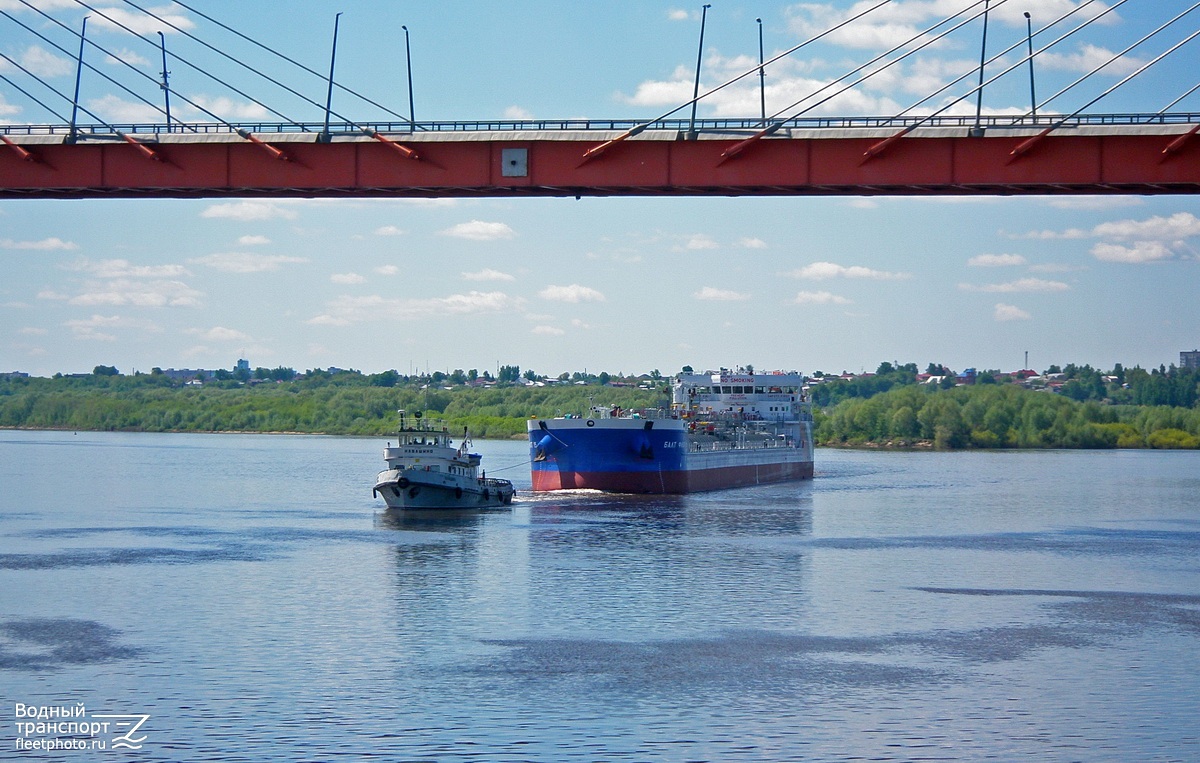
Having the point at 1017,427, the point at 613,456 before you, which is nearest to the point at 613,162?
the point at 613,456

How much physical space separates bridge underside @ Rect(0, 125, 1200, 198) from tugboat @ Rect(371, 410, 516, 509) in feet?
83.5

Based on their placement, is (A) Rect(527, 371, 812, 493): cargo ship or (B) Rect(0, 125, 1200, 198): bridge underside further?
(A) Rect(527, 371, 812, 493): cargo ship

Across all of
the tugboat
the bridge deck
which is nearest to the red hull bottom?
the tugboat

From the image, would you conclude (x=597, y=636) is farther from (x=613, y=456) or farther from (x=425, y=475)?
(x=613, y=456)

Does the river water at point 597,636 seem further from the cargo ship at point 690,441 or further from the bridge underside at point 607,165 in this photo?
the bridge underside at point 607,165

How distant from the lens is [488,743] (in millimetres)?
24609

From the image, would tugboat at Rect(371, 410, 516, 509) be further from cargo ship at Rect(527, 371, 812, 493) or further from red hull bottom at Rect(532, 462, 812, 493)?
red hull bottom at Rect(532, 462, 812, 493)

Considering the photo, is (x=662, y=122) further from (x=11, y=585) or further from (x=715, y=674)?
(x=11, y=585)

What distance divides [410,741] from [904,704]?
10.0 meters

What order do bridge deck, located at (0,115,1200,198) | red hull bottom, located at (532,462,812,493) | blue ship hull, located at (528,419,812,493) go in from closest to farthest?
1. bridge deck, located at (0,115,1200,198)
2. blue ship hull, located at (528,419,812,493)
3. red hull bottom, located at (532,462,812,493)

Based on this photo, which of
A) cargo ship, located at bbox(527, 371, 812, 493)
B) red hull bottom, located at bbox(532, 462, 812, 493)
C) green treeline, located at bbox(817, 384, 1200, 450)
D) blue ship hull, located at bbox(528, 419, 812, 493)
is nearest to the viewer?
blue ship hull, located at bbox(528, 419, 812, 493)

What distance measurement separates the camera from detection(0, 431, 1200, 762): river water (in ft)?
83.1

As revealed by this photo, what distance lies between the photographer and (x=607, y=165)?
1535 inches

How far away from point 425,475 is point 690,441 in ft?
Result: 93.0
